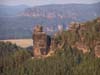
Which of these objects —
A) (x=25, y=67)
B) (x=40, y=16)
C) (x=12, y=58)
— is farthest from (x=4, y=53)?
(x=40, y=16)

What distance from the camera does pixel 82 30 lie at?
3244cm

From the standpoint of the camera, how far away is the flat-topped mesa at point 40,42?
31.4 m

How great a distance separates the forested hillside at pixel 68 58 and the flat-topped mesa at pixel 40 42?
494 mm

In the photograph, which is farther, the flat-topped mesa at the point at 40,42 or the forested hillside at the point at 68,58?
the flat-topped mesa at the point at 40,42

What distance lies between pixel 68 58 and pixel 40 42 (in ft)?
5.75

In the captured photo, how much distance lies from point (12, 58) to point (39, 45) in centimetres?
182

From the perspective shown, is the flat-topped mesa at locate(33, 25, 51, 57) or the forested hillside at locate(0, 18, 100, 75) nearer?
the forested hillside at locate(0, 18, 100, 75)

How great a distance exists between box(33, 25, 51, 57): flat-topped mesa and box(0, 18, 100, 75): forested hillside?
494 mm

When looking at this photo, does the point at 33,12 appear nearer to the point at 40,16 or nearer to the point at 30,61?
the point at 40,16

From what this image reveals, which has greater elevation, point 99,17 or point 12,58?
point 99,17

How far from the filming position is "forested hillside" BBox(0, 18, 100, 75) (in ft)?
96.8

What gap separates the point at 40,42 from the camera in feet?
103

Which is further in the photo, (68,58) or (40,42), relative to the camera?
(40,42)

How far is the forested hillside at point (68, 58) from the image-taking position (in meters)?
29.5
